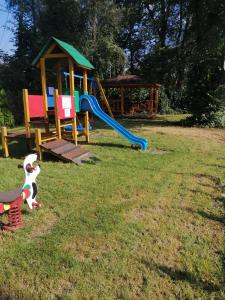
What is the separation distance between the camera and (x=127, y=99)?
72.4 feet

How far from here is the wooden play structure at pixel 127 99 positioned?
65.1 feet

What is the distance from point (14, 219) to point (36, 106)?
187 inches

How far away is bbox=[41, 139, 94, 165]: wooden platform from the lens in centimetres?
693

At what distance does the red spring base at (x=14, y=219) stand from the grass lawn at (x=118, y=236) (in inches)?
3.7

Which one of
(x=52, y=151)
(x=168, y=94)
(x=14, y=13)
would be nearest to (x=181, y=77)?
(x=168, y=94)

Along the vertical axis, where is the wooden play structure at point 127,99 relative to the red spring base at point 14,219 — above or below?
above

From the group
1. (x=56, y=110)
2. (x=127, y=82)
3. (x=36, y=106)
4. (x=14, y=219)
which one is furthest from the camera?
(x=127, y=82)

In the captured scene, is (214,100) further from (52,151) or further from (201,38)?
(52,151)

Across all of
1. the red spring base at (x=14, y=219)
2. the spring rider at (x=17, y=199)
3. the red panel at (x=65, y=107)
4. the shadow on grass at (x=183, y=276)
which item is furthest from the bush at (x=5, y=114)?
the shadow on grass at (x=183, y=276)

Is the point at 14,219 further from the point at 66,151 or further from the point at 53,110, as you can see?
the point at 53,110

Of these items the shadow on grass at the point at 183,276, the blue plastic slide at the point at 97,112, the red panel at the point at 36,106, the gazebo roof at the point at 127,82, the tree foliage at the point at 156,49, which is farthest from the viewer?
the gazebo roof at the point at 127,82

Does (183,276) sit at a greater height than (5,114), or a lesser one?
lesser

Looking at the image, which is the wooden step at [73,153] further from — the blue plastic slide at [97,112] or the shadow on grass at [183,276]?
the shadow on grass at [183,276]

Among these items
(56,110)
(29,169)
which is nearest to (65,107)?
(56,110)
